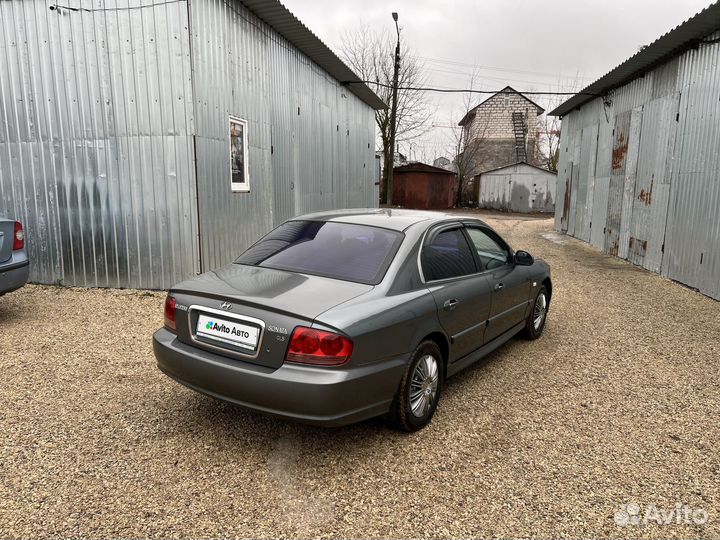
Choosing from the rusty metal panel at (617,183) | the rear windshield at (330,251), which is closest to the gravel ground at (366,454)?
the rear windshield at (330,251)

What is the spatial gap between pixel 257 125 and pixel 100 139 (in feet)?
9.06

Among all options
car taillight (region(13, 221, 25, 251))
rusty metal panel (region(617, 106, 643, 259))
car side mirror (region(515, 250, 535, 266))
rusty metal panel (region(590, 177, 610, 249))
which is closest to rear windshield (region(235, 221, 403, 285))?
car side mirror (region(515, 250, 535, 266))

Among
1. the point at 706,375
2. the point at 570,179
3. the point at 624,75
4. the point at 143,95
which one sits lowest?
the point at 706,375

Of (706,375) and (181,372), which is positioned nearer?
(181,372)

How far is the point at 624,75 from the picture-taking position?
1181 centimetres

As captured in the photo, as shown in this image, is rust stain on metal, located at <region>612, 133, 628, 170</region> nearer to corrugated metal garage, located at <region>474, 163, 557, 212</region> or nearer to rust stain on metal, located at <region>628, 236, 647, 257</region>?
rust stain on metal, located at <region>628, 236, 647, 257</region>

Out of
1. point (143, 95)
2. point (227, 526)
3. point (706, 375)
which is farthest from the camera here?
point (143, 95)

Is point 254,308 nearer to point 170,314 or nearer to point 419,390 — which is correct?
point 170,314

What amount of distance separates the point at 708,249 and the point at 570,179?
9.84m

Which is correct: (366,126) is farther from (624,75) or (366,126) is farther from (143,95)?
(143,95)

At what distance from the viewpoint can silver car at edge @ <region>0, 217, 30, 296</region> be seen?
5383mm

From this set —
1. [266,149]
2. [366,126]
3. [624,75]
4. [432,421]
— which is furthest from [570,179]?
[432,421]

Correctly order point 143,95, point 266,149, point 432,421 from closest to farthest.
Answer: point 432,421 < point 143,95 < point 266,149

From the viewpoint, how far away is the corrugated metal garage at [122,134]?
23.0 feet
